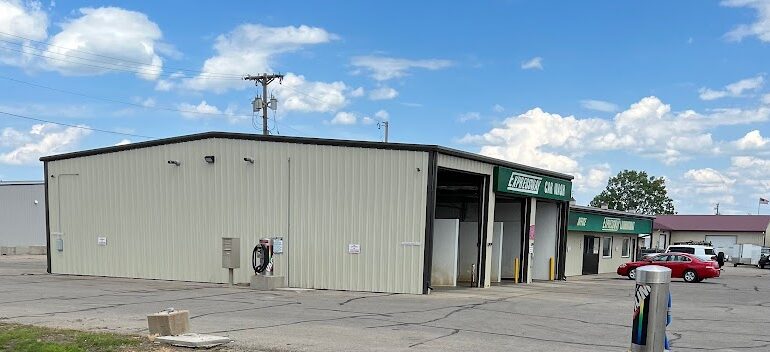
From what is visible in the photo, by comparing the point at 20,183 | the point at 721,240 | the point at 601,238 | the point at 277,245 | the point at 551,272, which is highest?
the point at 20,183

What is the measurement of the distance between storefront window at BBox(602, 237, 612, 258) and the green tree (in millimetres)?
63262

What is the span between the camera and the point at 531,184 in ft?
80.5

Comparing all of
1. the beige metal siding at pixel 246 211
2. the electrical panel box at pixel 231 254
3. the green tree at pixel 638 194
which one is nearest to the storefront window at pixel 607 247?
the beige metal siding at pixel 246 211

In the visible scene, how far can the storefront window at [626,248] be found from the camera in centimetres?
4039

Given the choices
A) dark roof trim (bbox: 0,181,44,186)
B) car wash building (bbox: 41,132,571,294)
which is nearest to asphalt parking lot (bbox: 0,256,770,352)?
car wash building (bbox: 41,132,571,294)

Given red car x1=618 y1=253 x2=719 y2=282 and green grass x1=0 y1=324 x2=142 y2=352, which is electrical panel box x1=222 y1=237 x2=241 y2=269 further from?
red car x1=618 y1=253 x2=719 y2=282

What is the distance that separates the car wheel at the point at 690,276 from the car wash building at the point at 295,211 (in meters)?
8.13

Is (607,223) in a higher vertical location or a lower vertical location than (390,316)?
higher

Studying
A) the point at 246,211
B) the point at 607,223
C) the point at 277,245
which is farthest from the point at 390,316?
the point at 607,223

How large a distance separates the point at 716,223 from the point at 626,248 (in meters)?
36.2

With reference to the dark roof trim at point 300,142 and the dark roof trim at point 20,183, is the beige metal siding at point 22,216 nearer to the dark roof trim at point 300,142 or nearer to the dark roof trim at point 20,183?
the dark roof trim at point 20,183

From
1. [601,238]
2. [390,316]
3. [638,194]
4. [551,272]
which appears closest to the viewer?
[390,316]

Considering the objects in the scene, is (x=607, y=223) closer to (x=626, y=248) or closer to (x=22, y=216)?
(x=626, y=248)

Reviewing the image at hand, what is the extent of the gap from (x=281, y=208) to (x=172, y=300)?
→ 5536mm
